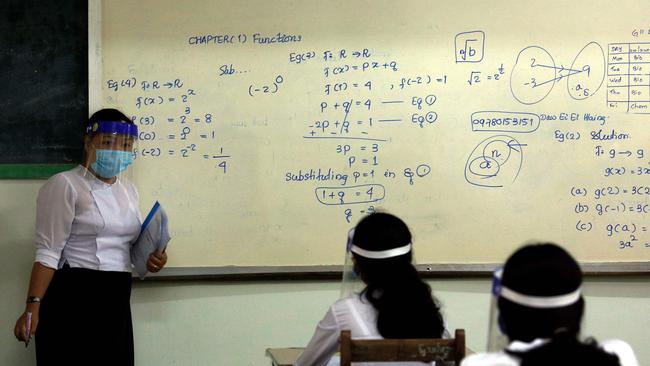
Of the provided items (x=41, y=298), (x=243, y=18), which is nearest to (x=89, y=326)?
(x=41, y=298)

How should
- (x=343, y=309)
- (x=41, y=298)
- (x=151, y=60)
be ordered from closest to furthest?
(x=343, y=309) < (x=41, y=298) < (x=151, y=60)

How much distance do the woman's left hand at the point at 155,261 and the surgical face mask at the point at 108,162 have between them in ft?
1.10

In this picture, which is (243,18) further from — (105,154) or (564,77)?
(564,77)

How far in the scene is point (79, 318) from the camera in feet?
8.29

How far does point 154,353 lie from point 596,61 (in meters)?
2.25

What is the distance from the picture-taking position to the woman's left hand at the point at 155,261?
270 centimetres

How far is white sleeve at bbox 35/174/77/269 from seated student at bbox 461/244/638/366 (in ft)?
5.30

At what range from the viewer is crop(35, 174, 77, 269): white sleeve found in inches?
96.7

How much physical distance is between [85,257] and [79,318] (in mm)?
211

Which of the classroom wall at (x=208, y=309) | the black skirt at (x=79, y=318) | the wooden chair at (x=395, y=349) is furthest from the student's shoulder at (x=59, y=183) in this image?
the wooden chair at (x=395, y=349)

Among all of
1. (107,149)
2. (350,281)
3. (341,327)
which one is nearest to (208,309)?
(107,149)

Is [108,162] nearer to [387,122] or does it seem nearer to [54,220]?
[54,220]

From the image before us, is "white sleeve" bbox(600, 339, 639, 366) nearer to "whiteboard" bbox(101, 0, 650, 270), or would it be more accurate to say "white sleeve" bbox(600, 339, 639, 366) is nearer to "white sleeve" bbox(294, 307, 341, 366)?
"white sleeve" bbox(294, 307, 341, 366)

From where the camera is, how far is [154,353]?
10.0ft
